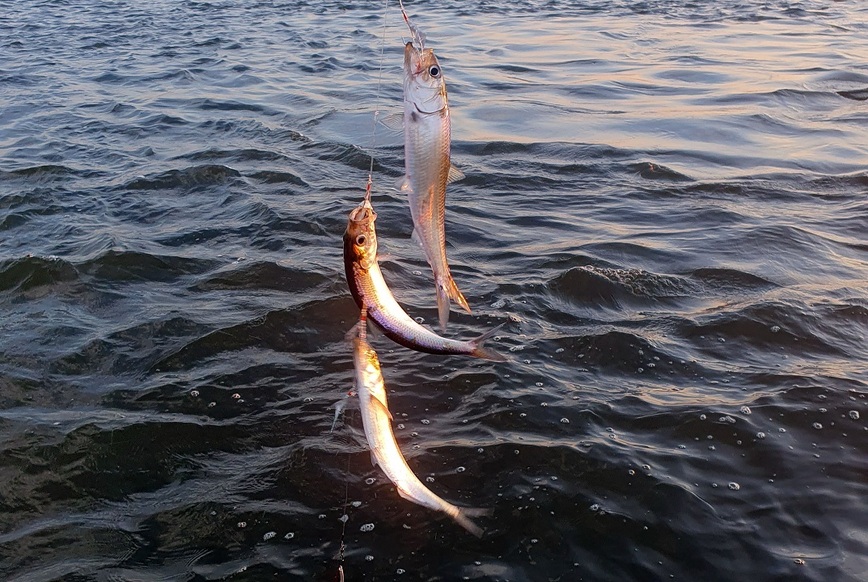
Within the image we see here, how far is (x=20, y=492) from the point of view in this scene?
4.80 metres

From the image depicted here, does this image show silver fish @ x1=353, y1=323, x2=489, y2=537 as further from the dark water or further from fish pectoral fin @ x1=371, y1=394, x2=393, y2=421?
the dark water

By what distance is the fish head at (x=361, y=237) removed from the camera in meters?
2.92

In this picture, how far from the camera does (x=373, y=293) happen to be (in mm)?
3029

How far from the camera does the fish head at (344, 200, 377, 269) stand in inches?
115

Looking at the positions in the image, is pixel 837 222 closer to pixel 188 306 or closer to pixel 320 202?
pixel 320 202

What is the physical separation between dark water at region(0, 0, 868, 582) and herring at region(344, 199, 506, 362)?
1696mm

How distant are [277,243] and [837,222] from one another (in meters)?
5.73

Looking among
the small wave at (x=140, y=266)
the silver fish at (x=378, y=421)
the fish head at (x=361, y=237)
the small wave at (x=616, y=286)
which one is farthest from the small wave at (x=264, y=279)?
the fish head at (x=361, y=237)

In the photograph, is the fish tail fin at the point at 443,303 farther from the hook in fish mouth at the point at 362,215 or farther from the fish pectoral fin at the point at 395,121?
the fish pectoral fin at the point at 395,121

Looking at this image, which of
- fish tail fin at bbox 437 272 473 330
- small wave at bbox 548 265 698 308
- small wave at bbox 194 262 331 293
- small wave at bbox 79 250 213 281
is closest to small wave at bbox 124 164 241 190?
small wave at bbox 79 250 213 281

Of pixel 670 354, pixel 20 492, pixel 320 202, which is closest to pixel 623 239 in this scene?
pixel 670 354

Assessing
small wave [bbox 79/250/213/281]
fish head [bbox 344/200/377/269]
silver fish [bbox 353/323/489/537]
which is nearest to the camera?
fish head [bbox 344/200/377/269]

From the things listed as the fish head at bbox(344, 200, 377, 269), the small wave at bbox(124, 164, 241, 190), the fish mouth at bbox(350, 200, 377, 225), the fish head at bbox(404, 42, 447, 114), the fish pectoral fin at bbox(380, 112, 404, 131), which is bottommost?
the small wave at bbox(124, 164, 241, 190)

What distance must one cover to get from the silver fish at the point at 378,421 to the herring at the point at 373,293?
14 centimetres
